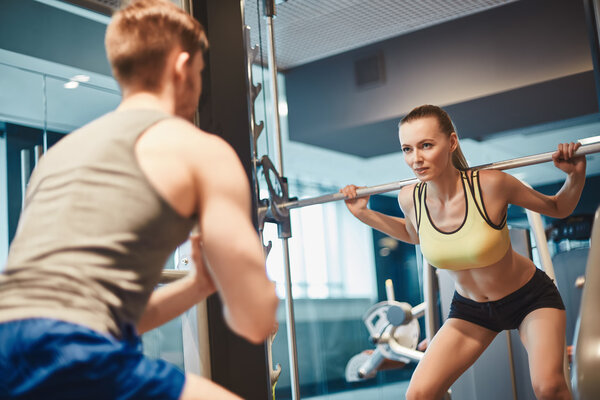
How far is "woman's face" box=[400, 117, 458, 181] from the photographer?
2502 millimetres

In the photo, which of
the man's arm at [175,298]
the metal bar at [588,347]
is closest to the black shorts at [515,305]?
the metal bar at [588,347]

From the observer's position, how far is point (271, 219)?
277cm

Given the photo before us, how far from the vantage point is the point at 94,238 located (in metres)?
0.95

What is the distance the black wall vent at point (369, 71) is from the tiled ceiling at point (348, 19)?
0.15 metres

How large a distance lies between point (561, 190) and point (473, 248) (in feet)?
1.36

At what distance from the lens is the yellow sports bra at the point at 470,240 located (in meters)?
2.41

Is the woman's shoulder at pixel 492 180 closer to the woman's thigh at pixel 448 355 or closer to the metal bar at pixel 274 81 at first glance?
the woman's thigh at pixel 448 355

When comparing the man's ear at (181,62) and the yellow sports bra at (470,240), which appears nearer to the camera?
the man's ear at (181,62)

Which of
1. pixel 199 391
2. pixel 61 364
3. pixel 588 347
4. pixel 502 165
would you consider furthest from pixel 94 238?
pixel 502 165

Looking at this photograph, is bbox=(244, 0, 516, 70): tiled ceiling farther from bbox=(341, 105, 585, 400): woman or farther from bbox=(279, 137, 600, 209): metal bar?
bbox=(341, 105, 585, 400): woman

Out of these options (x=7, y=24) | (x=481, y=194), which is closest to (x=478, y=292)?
(x=481, y=194)

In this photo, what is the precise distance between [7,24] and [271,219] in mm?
1341

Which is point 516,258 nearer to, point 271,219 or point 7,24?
point 271,219

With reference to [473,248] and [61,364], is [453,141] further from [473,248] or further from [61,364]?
[61,364]
